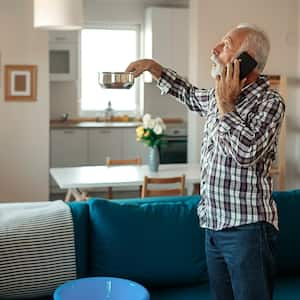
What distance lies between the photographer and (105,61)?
866cm

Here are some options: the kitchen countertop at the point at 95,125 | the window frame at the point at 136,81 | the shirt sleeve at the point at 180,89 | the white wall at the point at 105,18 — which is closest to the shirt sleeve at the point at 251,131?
the shirt sleeve at the point at 180,89

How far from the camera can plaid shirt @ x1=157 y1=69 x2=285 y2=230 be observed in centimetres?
197

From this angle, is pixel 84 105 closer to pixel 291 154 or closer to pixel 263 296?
pixel 291 154

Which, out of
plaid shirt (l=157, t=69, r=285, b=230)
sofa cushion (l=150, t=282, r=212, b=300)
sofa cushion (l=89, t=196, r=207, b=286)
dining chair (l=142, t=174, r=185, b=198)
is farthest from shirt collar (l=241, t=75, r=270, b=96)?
dining chair (l=142, t=174, r=185, b=198)

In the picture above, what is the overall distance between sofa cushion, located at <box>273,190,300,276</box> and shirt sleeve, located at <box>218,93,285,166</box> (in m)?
1.16

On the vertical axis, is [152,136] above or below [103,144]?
above

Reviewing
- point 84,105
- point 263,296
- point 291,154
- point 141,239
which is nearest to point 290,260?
point 141,239

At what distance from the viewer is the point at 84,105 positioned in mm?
8586

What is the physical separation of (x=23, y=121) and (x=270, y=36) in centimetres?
265

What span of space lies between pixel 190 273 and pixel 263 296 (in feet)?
2.79

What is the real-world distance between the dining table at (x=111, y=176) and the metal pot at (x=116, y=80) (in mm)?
1943

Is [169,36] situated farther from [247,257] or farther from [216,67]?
[247,257]

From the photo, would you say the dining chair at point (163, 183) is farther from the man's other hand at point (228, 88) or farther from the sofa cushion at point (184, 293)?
the man's other hand at point (228, 88)

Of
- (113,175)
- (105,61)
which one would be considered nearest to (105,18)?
(105,61)
